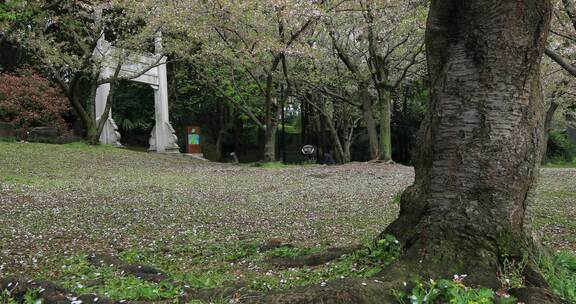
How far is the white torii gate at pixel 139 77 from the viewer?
901 inches

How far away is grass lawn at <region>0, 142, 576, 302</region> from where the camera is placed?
4.31 metres

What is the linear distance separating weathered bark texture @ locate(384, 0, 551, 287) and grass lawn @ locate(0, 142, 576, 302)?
0.67m

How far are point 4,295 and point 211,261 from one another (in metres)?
2.10

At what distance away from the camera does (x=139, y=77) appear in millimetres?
26078

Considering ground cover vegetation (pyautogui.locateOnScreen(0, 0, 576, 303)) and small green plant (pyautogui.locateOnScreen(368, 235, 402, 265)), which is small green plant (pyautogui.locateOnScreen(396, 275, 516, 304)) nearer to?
ground cover vegetation (pyautogui.locateOnScreen(0, 0, 576, 303))

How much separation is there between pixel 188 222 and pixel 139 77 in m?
19.7

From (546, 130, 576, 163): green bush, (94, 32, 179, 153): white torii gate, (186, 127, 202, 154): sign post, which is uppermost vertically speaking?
(94, 32, 179, 153): white torii gate

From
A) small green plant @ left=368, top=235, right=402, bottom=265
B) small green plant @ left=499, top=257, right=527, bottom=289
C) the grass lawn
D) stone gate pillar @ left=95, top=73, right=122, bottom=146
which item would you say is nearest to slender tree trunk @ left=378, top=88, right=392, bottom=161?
the grass lawn

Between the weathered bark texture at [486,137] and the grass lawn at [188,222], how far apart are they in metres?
0.67

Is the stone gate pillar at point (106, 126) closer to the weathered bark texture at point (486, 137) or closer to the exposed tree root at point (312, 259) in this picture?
the exposed tree root at point (312, 259)

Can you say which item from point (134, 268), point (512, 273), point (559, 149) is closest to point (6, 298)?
point (134, 268)

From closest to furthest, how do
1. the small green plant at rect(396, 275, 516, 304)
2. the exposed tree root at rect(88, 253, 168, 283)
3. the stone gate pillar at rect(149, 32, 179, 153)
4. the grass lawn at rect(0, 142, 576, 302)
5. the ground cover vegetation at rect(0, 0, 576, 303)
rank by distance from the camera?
the small green plant at rect(396, 275, 516, 304) < the ground cover vegetation at rect(0, 0, 576, 303) < the exposed tree root at rect(88, 253, 168, 283) < the grass lawn at rect(0, 142, 576, 302) < the stone gate pillar at rect(149, 32, 179, 153)

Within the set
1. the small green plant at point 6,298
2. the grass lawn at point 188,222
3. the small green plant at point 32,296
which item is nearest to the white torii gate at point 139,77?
the grass lawn at point 188,222

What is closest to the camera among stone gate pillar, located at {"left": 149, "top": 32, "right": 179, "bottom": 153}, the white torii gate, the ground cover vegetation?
the ground cover vegetation
